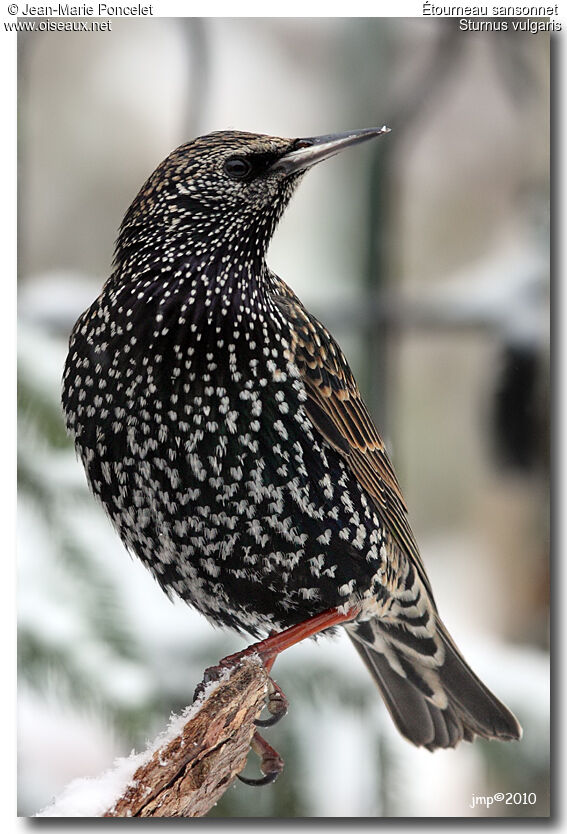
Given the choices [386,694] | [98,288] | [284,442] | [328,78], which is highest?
[328,78]

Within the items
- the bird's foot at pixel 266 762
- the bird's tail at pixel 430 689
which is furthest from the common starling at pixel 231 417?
the bird's foot at pixel 266 762

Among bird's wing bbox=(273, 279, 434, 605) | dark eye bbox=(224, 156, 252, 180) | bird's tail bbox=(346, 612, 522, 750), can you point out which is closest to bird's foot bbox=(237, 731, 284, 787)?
bird's tail bbox=(346, 612, 522, 750)

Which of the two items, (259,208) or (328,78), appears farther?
(328,78)

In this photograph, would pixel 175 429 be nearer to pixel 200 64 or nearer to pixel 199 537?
pixel 199 537

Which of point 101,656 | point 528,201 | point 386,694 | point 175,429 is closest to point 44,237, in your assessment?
point 175,429

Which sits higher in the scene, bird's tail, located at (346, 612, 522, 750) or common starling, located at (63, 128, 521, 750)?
common starling, located at (63, 128, 521, 750)

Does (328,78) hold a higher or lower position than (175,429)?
higher

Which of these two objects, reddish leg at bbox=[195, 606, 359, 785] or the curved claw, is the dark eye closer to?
reddish leg at bbox=[195, 606, 359, 785]
